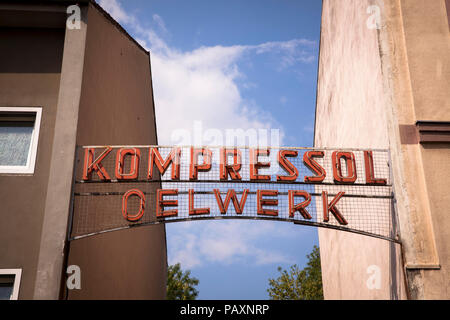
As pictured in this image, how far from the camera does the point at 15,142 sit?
9906mm

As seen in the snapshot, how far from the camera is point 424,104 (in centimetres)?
1030

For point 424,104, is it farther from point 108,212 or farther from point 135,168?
point 108,212

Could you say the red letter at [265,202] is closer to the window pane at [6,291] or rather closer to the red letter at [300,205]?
the red letter at [300,205]

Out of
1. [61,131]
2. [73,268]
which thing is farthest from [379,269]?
[61,131]

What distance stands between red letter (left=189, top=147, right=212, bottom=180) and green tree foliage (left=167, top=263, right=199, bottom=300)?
92.0 ft

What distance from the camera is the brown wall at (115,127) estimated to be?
10367 mm

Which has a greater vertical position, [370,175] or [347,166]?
[347,166]

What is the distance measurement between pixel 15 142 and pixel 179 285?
1137 inches

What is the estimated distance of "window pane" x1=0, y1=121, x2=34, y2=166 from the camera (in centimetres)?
971

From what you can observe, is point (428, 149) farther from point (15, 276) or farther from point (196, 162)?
point (15, 276)

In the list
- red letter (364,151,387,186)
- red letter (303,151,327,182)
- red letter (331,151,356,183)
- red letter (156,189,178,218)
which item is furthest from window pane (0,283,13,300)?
red letter (364,151,387,186)

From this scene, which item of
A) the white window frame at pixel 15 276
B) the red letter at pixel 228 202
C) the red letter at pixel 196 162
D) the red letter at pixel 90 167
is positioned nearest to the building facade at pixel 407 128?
the red letter at pixel 228 202

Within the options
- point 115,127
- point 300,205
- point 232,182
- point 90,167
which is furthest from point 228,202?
point 115,127

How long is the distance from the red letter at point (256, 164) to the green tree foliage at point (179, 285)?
28.1 m
